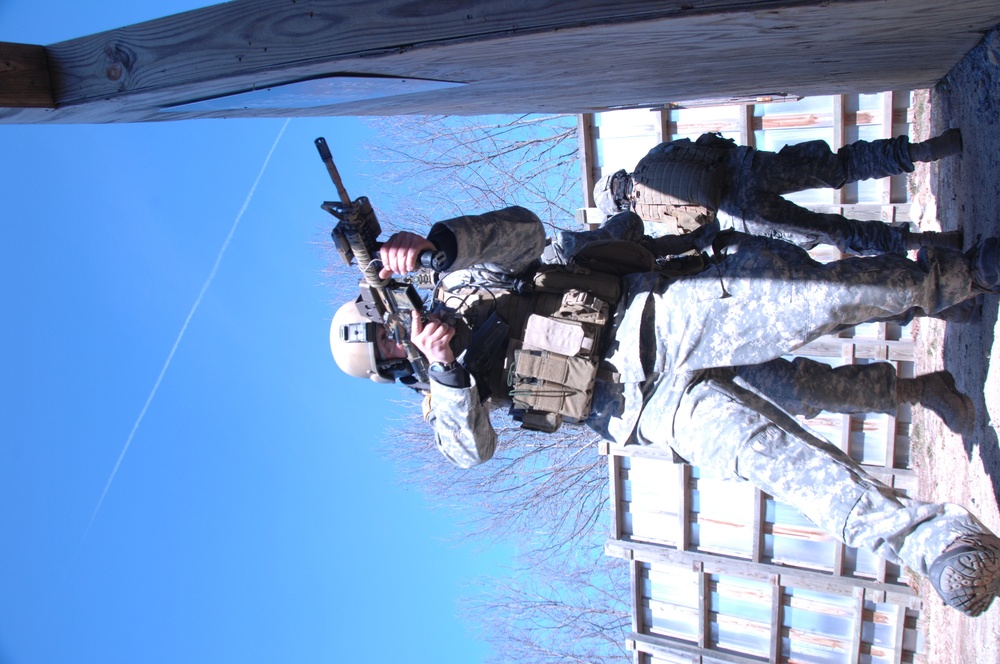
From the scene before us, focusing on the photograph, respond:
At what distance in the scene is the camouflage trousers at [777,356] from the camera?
3119mm

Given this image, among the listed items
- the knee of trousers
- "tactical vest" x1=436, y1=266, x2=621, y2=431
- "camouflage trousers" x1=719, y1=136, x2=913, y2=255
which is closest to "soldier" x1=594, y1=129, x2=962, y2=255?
"camouflage trousers" x1=719, y1=136, x2=913, y2=255

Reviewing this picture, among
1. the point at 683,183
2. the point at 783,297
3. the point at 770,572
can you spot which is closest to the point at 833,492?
the point at 783,297

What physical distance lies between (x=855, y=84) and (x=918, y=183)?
2752 mm

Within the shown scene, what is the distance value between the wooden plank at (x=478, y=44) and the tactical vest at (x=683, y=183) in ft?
3.42

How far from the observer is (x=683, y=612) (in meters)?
8.45

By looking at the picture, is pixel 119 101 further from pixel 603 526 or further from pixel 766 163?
pixel 603 526

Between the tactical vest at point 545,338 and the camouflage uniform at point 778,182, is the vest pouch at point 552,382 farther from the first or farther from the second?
the camouflage uniform at point 778,182

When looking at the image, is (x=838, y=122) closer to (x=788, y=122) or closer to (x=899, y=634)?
(x=788, y=122)

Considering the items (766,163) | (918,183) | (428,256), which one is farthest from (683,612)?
(428,256)

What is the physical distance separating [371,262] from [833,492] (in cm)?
227

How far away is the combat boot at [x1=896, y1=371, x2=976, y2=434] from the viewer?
4.14m

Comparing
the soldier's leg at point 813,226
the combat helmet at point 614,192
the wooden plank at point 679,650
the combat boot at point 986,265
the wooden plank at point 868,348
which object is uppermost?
the combat helmet at point 614,192

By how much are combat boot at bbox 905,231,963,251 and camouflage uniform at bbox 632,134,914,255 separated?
5cm

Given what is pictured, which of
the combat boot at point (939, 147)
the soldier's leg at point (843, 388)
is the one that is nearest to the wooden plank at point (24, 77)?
the soldier's leg at point (843, 388)
